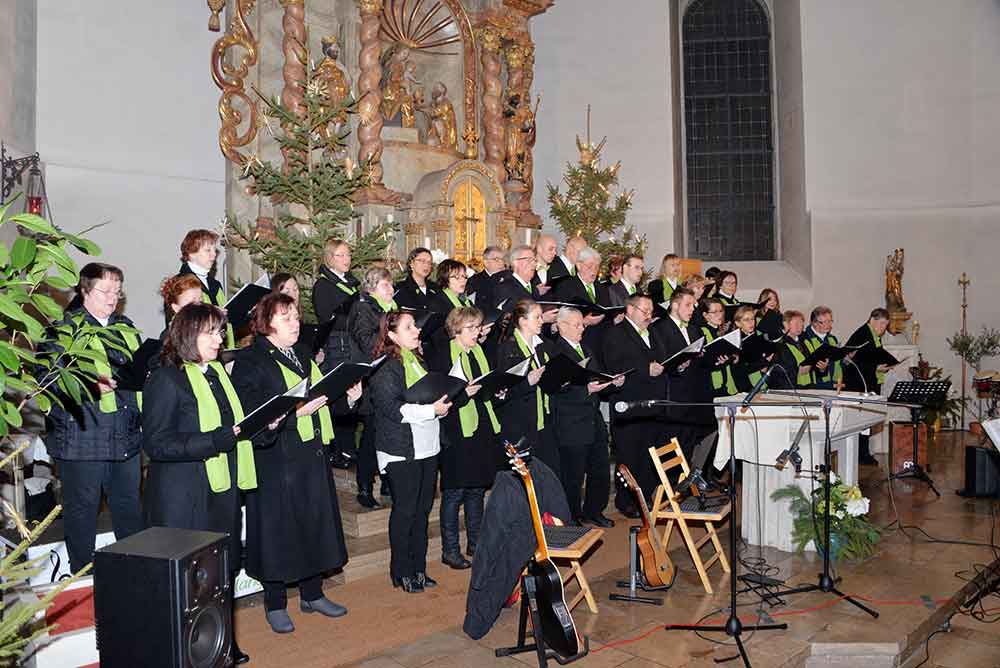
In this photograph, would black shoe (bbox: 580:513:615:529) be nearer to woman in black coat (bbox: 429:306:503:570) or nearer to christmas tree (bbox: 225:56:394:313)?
woman in black coat (bbox: 429:306:503:570)

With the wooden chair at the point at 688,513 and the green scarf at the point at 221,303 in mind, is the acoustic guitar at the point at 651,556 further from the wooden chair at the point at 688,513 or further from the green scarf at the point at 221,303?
the green scarf at the point at 221,303

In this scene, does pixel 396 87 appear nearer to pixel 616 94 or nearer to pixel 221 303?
pixel 616 94

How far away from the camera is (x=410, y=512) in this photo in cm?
494

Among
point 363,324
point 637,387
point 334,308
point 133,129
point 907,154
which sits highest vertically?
point 907,154

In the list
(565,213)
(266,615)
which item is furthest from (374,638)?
(565,213)

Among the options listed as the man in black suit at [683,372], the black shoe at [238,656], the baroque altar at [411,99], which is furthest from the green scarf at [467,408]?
the baroque altar at [411,99]

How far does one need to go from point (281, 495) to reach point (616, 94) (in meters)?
11.8

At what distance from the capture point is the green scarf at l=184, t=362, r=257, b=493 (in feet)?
12.5

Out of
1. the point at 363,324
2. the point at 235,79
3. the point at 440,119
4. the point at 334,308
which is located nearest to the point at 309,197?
the point at 334,308

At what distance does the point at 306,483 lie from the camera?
4375 mm

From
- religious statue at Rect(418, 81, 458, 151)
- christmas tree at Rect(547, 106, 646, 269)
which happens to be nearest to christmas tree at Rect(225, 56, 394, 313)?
religious statue at Rect(418, 81, 458, 151)

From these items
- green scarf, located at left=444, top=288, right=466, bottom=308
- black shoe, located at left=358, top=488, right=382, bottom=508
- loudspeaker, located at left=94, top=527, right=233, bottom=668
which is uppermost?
green scarf, located at left=444, top=288, right=466, bottom=308

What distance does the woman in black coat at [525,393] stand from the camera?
5.75 metres

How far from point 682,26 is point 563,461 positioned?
1183 centimetres
